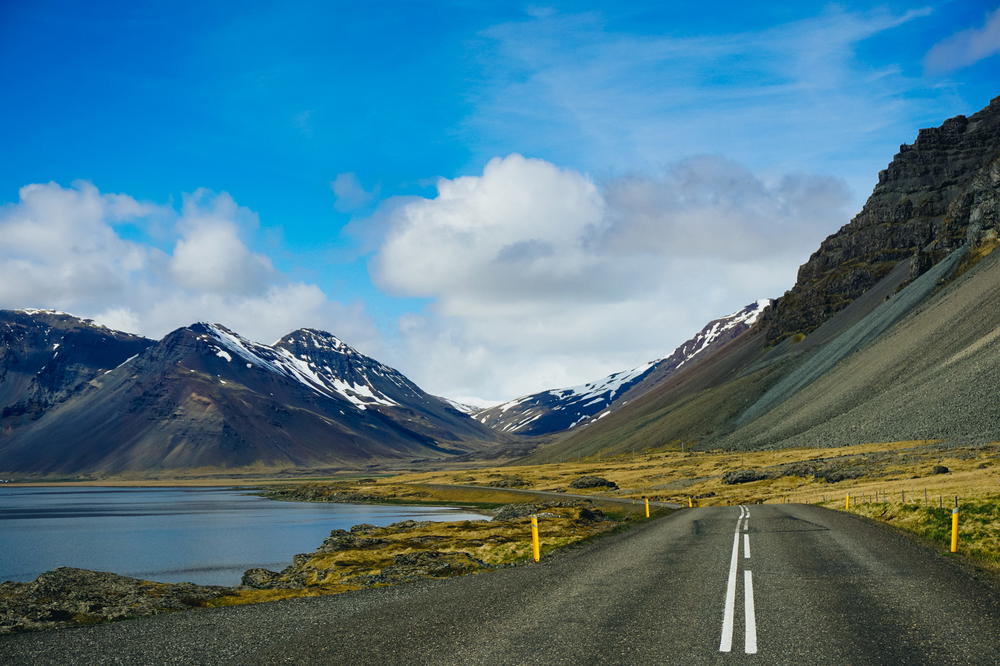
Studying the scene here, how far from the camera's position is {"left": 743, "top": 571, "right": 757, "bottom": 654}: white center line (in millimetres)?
12453

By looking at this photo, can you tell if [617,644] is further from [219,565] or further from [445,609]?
[219,565]

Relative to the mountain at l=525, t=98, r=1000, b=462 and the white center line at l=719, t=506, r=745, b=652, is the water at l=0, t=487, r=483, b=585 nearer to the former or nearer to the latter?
the white center line at l=719, t=506, r=745, b=652

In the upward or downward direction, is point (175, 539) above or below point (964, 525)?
below

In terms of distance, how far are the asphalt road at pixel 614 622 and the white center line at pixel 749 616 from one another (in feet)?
0.14

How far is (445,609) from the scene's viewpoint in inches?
653

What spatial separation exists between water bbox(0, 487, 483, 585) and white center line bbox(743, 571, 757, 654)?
45592 mm

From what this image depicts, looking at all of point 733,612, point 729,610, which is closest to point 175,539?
point 729,610

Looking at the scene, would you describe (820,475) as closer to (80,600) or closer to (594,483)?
(594,483)

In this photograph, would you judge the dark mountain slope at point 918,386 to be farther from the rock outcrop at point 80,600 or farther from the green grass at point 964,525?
the rock outcrop at point 80,600

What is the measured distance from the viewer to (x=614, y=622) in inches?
562

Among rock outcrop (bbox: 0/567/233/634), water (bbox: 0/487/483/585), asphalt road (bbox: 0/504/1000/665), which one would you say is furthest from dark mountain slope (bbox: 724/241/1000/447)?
rock outcrop (bbox: 0/567/233/634)

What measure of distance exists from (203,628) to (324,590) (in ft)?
Result: 29.8

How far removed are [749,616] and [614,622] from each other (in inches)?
106

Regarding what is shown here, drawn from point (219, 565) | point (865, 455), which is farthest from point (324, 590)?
point (865, 455)
